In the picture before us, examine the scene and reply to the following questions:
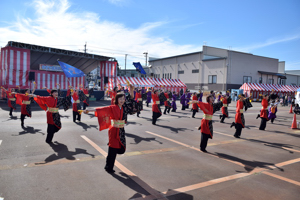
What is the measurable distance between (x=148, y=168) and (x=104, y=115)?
1.61m

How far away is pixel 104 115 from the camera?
4816mm

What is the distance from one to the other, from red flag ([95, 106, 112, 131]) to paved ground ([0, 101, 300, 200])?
3.37 ft

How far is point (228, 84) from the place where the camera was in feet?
121

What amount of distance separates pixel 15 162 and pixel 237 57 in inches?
1538

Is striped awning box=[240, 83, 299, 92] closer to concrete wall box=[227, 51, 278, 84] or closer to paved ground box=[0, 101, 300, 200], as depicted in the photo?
A: concrete wall box=[227, 51, 278, 84]

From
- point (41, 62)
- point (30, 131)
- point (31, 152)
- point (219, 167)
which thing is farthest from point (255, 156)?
point (41, 62)

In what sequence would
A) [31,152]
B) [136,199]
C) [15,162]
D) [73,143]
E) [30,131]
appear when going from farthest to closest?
[30,131], [73,143], [31,152], [15,162], [136,199]

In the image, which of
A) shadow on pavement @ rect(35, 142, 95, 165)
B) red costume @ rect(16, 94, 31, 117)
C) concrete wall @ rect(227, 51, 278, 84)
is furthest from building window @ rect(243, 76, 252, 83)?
shadow on pavement @ rect(35, 142, 95, 165)

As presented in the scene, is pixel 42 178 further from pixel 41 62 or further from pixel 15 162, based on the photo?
pixel 41 62

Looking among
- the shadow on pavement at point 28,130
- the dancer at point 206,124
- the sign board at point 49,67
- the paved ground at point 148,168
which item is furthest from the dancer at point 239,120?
the sign board at point 49,67

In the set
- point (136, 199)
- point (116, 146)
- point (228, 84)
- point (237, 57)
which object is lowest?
point (136, 199)

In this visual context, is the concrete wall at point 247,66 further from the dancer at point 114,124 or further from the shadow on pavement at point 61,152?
the dancer at point 114,124

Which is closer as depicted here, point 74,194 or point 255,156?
point 74,194

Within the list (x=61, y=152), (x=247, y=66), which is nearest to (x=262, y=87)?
(x=247, y=66)
